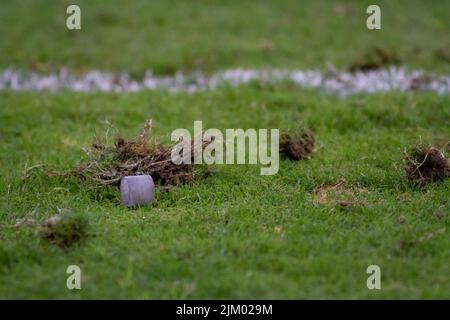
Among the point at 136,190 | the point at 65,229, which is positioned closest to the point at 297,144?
the point at 136,190

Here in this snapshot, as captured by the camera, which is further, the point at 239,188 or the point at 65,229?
the point at 239,188

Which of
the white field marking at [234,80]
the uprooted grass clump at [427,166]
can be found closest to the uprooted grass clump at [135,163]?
the uprooted grass clump at [427,166]

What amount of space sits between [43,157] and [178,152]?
151 centimetres

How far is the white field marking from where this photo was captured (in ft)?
26.9

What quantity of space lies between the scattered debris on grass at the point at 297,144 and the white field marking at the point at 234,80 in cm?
200

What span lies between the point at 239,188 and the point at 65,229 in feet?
4.98

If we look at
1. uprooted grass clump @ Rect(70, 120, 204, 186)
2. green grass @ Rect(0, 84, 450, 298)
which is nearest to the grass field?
green grass @ Rect(0, 84, 450, 298)

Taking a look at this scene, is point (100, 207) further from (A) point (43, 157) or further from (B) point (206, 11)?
(B) point (206, 11)

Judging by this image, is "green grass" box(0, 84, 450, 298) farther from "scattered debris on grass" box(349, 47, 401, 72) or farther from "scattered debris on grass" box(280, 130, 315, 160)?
"scattered debris on grass" box(349, 47, 401, 72)

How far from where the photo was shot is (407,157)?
17.6ft

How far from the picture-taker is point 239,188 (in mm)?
5477

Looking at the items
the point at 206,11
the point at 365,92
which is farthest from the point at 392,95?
the point at 206,11

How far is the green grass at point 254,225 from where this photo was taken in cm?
406

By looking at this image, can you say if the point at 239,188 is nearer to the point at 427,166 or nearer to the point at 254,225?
the point at 254,225
